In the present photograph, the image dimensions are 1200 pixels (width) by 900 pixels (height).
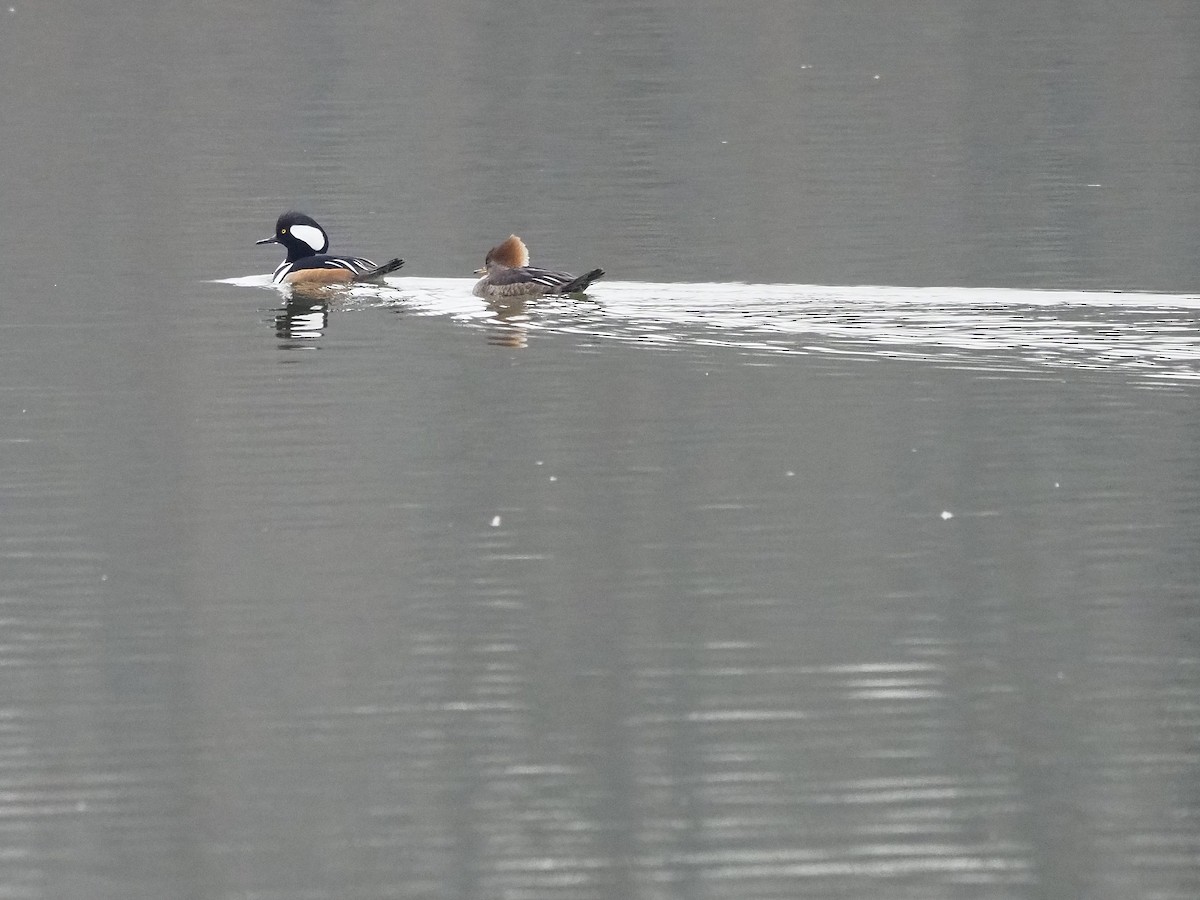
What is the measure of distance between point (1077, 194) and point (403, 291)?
8.25 m

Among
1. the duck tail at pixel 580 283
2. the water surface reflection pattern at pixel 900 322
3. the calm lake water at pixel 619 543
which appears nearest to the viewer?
the calm lake water at pixel 619 543

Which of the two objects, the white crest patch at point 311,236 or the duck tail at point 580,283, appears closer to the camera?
the duck tail at point 580,283

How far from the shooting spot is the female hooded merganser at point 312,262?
2141 cm

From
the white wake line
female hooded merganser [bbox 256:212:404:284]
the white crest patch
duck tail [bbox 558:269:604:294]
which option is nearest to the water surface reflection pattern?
A: the white wake line

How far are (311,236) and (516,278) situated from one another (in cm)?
350

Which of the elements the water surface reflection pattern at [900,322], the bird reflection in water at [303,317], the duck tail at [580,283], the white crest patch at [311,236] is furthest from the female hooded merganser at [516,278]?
the white crest patch at [311,236]

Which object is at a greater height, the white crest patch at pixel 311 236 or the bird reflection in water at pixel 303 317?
the white crest patch at pixel 311 236

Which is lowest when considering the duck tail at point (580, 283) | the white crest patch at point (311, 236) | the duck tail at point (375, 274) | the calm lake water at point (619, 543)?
the calm lake water at point (619, 543)

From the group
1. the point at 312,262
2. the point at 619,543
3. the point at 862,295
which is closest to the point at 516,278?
the point at 312,262

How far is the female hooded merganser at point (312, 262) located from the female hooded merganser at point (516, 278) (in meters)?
0.97

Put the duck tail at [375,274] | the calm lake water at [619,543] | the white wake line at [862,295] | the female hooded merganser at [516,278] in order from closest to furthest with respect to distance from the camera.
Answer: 1. the calm lake water at [619,543]
2. the white wake line at [862,295]
3. the female hooded merganser at [516,278]
4. the duck tail at [375,274]

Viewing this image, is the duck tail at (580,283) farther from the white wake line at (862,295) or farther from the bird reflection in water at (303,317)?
the bird reflection in water at (303,317)

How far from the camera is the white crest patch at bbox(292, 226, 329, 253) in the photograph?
73.6ft

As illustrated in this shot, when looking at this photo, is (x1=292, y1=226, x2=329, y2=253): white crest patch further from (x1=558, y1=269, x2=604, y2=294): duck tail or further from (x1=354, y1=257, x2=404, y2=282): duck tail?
(x1=558, y1=269, x2=604, y2=294): duck tail
